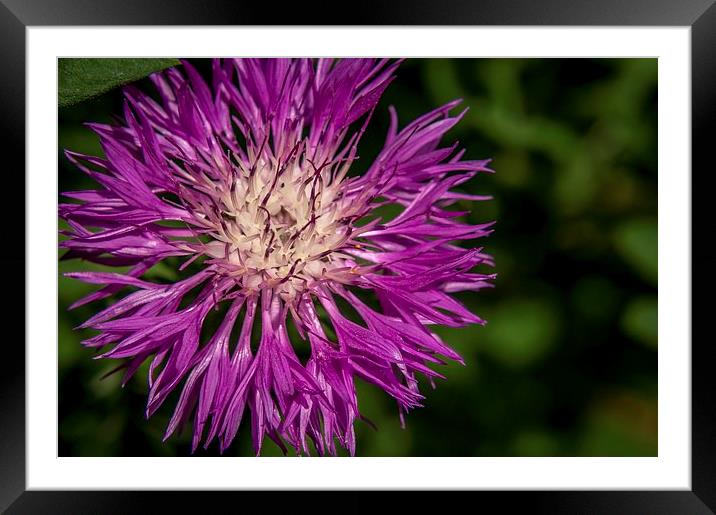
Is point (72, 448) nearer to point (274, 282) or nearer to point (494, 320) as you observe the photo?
point (274, 282)

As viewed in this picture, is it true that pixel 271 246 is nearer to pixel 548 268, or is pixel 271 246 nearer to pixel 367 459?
pixel 367 459

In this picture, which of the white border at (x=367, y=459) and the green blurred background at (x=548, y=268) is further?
the green blurred background at (x=548, y=268)

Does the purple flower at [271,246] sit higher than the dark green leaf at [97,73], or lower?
lower
